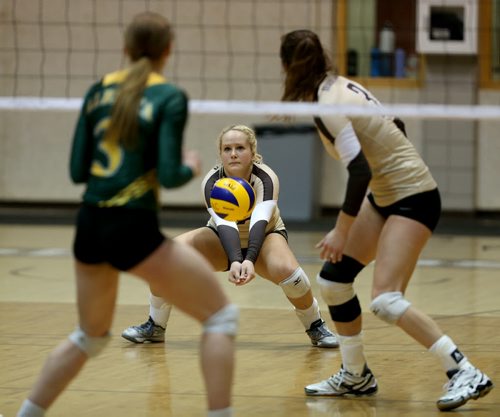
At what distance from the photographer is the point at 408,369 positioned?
18.9 ft

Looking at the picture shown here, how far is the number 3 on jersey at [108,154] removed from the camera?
13.1ft

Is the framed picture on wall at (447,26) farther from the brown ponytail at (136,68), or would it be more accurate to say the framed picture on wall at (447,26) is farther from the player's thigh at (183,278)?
the player's thigh at (183,278)

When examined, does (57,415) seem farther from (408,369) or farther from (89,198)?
(408,369)

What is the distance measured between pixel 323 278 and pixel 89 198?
1497mm

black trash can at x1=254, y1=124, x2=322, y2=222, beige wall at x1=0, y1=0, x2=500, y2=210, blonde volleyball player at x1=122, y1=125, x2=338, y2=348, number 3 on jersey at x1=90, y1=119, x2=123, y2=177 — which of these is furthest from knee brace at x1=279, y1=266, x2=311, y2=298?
beige wall at x1=0, y1=0, x2=500, y2=210

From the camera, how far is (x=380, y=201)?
491 cm

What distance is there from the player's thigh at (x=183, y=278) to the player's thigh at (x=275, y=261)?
7.42ft

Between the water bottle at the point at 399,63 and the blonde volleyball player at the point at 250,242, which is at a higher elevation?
the water bottle at the point at 399,63

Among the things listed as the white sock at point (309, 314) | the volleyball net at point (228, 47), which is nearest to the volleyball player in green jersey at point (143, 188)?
the white sock at point (309, 314)

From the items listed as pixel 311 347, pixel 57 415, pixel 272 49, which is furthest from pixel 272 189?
pixel 272 49

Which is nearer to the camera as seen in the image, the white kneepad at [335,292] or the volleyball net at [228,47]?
the white kneepad at [335,292]

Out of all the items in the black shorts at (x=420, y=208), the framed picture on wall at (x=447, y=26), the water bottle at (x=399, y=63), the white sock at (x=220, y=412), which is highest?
the framed picture on wall at (x=447, y=26)

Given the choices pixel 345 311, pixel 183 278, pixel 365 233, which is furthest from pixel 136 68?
pixel 345 311

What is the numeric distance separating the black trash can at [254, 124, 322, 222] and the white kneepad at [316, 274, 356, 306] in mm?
8993
